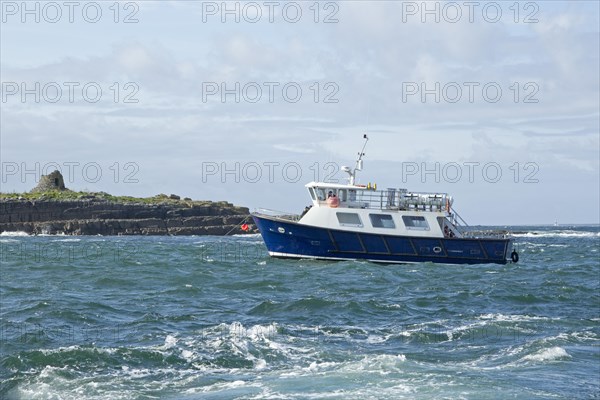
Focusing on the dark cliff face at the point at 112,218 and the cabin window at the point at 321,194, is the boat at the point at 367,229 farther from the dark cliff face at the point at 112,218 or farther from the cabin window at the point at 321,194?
the dark cliff face at the point at 112,218

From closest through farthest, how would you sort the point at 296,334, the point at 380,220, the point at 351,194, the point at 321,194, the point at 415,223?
the point at 296,334, the point at 380,220, the point at 321,194, the point at 415,223, the point at 351,194

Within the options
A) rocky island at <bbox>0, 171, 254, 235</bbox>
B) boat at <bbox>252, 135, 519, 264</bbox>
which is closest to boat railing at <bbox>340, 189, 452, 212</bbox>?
boat at <bbox>252, 135, 519, 264</bbox>

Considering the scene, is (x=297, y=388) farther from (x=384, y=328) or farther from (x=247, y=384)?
(x=384, y=328)

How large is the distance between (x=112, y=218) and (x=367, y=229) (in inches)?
Result: 2525

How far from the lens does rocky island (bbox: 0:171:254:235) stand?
333 feet

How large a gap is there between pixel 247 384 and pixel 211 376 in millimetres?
1129

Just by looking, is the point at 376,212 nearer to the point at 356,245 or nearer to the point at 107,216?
the point at 356,245

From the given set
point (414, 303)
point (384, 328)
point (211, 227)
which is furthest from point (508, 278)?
point (211, 227)

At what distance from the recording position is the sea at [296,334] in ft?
59.6

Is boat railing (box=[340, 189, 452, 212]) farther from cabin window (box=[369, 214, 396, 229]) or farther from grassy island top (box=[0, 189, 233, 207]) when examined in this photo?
grassy island top (box=[0, 189, 233, 207])

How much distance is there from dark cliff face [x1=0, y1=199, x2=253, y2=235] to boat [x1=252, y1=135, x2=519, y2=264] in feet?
194

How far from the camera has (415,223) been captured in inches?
1797

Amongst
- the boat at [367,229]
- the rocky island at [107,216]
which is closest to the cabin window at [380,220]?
the boat at [367,229]

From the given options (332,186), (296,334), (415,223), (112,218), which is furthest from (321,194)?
A: (112,218)
